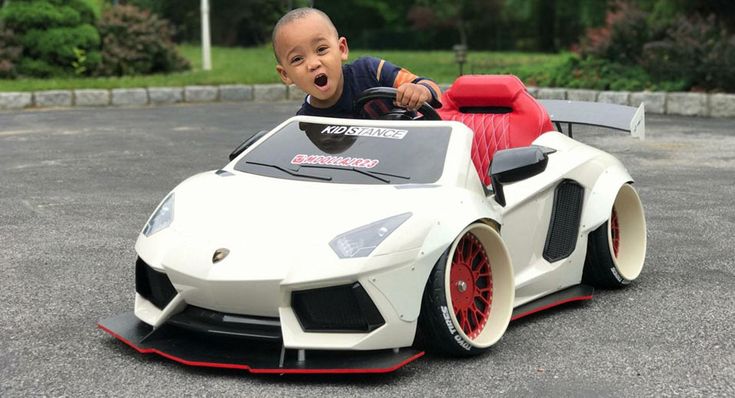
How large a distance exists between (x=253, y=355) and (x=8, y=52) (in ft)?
53.2

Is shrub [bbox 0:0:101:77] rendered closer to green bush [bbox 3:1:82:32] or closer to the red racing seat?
green bush [bbox 3:1:82:32]

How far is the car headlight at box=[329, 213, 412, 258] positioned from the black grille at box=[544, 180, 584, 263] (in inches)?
51.4

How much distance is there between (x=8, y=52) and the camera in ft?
61.2

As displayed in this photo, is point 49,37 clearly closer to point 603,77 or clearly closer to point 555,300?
point 603,77

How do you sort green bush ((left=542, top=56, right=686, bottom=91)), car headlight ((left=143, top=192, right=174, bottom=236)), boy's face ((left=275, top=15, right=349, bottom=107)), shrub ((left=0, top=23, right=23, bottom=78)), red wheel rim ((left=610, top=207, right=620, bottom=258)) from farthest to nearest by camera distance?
shrub ((left=0, top=23, right=23, bottom=78)) < green bush ((left=542, top=56, right=686, bottom=91)) < red wheel rim ((left=610, top=207, right=620, bottom=258)) < boy's face ((left=275, top=15, right=349, bottom=107)) < car headlight ((left=143, top=192, right=174, bottom=236))

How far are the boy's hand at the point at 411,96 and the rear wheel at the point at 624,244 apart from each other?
1308 mm

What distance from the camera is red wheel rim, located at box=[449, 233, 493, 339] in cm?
429

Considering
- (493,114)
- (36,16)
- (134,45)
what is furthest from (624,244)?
(36,16)

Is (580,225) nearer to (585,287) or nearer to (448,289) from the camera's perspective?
(585,287)

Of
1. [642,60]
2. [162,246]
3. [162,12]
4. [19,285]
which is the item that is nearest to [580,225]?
[162,246]

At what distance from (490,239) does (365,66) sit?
1.32 m

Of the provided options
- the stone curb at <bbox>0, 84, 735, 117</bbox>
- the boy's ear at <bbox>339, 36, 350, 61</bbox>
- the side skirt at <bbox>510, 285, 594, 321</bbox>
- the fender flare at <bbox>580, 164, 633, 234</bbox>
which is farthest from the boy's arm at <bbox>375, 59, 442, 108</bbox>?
the stone curb at <bbox>0, 84, 735, 117</bbox>

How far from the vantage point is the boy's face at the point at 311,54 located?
15.8ft

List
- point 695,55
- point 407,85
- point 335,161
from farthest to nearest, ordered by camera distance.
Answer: point 695,55 < point 407,85 < point 335,161
